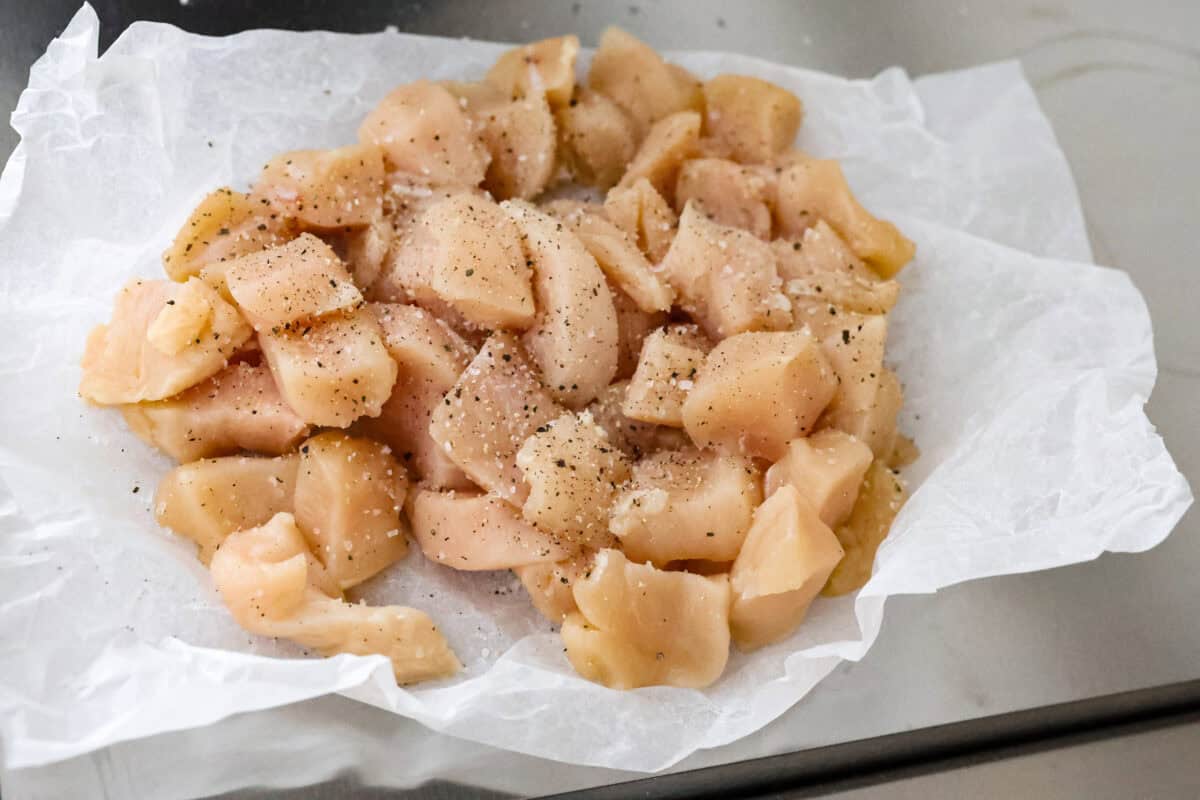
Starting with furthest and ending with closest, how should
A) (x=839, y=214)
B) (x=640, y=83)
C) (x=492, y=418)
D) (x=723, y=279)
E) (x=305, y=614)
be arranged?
(x=640, y=83), (x=839, y=214), (x=723, y=279), (x=492, y=418), (x=305, y=614)

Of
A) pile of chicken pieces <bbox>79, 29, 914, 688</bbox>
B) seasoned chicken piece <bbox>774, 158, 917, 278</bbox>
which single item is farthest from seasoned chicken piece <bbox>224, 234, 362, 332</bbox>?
seasoned chicken piece <bbox>774, 158, 917, 278</bbox>

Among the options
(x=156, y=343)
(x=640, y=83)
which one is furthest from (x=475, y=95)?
(x=156, y=343)

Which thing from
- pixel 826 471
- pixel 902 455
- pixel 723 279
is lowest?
pixel 902 455

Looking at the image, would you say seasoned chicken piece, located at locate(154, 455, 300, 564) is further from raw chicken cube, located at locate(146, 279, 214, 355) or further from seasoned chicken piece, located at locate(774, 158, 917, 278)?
seasoned chicken piece, located at locate(774, 158, 917, 278)

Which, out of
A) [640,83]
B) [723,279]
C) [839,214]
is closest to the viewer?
[723,279]

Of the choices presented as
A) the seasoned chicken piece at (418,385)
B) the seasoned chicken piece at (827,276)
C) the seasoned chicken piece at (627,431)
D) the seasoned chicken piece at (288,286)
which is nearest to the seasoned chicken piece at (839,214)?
the seasoned chicken piece at (827,276)

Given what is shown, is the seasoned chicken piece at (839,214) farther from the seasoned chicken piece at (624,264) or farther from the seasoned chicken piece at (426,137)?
the seasoned chicken piece at (426,137)

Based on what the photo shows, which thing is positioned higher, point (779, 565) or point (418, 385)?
point (418, 385)

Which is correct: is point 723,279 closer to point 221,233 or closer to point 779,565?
point 779,565
